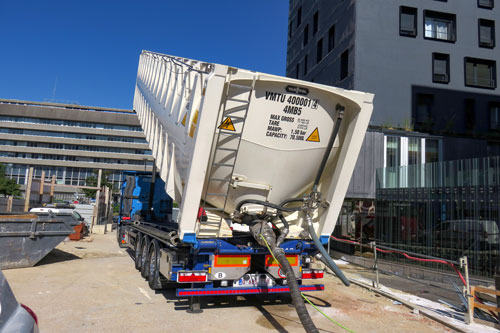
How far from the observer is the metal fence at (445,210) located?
973 centimetres

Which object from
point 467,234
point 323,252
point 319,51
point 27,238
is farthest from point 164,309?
point 319,51

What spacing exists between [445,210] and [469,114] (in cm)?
1623

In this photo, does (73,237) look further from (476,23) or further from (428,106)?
(476,23)

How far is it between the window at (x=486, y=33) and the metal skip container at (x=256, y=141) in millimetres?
23584

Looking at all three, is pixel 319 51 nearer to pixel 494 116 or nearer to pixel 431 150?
pixel 494 116

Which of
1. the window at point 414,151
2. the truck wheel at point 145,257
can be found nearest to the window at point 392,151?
the window at point 414,151

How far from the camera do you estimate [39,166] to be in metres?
78.4

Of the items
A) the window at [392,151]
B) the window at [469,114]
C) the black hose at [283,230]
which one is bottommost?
the black hose at [283,230]

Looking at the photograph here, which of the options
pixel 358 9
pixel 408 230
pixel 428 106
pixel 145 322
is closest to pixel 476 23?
pixel 428 106

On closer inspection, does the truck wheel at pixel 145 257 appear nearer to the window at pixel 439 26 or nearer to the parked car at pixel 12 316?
the parked car at pixel 12 316

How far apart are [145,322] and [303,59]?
2775 cm

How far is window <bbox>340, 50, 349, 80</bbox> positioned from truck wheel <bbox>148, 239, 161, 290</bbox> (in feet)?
62.6

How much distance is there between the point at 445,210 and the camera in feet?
36.2

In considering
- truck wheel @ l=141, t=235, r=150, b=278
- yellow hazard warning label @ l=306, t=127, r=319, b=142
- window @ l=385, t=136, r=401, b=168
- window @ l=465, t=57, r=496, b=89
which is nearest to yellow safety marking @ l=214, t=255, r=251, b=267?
yellow hazard warning label @ l=306, t=127, r=319, b=142
